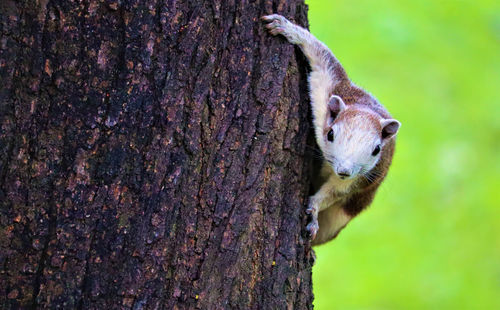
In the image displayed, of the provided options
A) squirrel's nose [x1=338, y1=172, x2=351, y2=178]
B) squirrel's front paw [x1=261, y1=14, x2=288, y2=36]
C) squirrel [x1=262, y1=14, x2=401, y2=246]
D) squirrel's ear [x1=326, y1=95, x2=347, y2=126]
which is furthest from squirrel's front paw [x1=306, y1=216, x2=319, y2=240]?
squirrel's front paw [x1=261, y1=14, x2=288, y2=36]

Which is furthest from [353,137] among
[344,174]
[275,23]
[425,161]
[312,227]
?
[425,161]

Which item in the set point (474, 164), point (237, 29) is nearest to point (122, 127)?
point (237, 29)

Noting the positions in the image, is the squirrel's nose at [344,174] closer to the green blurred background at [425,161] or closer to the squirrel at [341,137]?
the squirrel at [341,137]

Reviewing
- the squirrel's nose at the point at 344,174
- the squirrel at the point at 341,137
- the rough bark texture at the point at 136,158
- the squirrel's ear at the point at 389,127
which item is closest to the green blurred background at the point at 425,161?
the squirrel at the point at 341,137

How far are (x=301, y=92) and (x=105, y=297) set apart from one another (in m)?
1.29

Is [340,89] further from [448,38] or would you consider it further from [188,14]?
[448,38]

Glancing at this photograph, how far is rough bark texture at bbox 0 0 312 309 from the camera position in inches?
89.7

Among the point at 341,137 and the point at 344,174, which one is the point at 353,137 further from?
the point at 344,174

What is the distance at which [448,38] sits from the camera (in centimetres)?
825

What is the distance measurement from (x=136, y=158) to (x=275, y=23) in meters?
0.86

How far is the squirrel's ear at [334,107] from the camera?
356 centimetres

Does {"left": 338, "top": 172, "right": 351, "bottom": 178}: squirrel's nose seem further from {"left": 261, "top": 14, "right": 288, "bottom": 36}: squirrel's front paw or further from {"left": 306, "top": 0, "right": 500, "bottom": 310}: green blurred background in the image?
{"left": 306, "top": 0, "right": 500, "bottom": 310}: green blurred background

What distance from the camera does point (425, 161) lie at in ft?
21.9

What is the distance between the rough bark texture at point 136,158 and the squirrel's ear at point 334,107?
860 millimetres
